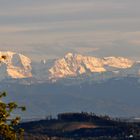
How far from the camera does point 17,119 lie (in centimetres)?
4362

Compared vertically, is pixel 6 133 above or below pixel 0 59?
below

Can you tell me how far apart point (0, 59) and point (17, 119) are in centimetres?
368

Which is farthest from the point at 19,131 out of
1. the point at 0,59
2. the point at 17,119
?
the point at 0,59

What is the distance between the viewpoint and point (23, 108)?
43469 mm

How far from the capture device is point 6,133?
44656 mm

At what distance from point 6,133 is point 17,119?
151cm

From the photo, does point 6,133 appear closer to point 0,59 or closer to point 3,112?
point 3,112

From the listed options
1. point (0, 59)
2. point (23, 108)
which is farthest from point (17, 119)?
point (0, 59)

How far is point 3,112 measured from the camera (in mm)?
44875

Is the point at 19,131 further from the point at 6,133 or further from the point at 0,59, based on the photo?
the point at 0,59

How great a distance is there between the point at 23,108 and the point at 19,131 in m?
1.31

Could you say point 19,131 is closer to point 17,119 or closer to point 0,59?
point 17,119

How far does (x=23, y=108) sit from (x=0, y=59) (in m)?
3.31

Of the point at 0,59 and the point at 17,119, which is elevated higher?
the point at 0,59
